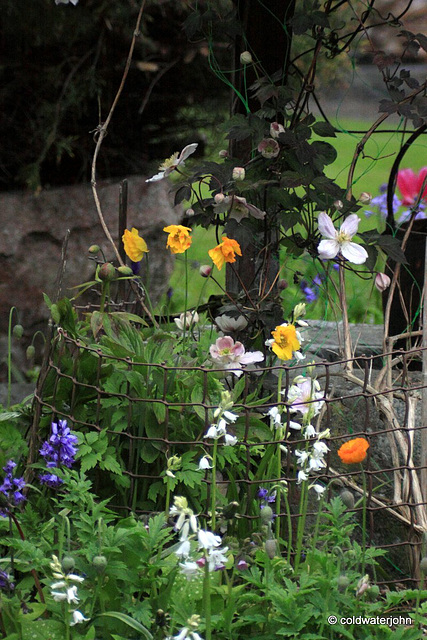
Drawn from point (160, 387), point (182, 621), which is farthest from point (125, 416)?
point (182, 621)

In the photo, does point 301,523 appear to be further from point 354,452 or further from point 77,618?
point 77,618

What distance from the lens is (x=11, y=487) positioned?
4.66 ft

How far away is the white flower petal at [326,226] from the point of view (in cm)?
169

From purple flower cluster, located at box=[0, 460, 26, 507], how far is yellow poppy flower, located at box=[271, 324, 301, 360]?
1.70 ft

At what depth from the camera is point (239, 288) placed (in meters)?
2.17

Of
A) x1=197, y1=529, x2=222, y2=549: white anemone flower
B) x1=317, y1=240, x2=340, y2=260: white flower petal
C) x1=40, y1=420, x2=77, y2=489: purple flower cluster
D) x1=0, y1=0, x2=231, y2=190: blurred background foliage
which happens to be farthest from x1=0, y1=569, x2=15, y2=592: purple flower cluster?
x1=0, y1=0, x2=231, y2=190: blurred background foliage

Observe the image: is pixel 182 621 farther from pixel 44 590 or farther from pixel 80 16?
pixel 80 16

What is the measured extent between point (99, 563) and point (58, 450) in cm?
37

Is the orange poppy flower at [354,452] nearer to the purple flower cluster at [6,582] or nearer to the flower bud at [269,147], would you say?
the purple flower cluster at [6,582]

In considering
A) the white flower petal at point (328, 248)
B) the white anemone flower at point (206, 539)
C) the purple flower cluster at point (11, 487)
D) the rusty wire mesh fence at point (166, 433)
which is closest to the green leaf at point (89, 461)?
the rusty wire mesh fence at point (166, 433)

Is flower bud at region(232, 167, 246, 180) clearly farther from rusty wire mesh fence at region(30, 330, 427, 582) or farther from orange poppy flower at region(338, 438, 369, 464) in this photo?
orange poppy flower at region(338, 438, 369, 464)

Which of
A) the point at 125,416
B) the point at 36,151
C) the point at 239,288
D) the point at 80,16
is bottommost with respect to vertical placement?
the point at 125,416

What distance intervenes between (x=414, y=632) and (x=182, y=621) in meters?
0.37

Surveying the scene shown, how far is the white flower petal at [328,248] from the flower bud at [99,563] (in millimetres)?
809
